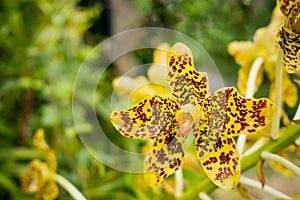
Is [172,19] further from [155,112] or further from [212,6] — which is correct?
[155,112]

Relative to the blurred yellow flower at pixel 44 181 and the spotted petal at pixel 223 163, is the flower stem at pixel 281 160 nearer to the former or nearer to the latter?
the spotted petal at pixel 223 163

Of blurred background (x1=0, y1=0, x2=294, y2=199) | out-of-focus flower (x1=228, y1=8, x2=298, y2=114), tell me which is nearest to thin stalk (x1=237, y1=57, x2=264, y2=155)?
out-of-focus flower (x1=228, y1=8, x2=298, y2=114)

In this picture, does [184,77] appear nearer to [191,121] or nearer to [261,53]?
[191,121]

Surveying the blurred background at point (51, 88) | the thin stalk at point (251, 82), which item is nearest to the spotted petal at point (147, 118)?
the thin stalk at point (251, 82)

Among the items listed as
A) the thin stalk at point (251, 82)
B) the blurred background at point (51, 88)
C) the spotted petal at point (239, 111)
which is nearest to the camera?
the spotted petal at point (239, 111)

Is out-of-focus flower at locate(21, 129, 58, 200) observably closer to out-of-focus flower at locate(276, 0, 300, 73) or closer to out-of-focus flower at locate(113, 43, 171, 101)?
out-of-focus flower at locate(113, 43, 171, 101)

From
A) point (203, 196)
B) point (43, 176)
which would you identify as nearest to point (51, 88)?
point (43, 176)
